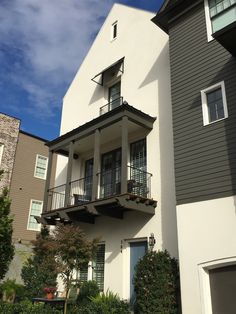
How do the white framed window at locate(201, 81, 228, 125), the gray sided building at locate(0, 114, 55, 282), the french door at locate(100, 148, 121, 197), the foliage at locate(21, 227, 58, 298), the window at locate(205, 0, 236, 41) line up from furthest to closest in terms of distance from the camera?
the gray sided building at locate(0, 114, 55, 282) → the foliage at locate(21, 227, 58, 298) → the french door at locate(100, 148, 121, 197) → the window at locate(205, 0, 236, 41) → the white framed window at locate(201, 81, 228, 125)

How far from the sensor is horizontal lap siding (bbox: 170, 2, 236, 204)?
9.45m

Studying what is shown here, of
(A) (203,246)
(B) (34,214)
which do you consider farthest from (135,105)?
(B) (34,214)

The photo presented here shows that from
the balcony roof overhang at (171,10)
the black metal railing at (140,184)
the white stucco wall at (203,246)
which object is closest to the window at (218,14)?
the balcony roof overhang at (171,10)

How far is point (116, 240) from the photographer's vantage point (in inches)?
520

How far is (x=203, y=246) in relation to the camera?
9141mm

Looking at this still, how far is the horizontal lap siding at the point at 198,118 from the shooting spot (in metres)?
9.45

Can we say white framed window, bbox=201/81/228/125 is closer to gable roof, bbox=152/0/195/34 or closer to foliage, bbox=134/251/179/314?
gable roof, bbox=152/0/195/34

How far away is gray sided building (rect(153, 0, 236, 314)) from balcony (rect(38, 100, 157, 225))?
1.92 meters

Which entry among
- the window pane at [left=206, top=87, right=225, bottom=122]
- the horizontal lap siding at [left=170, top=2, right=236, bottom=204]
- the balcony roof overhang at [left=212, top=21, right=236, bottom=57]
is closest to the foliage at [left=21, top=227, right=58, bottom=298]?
the horizontal lap siding at [left=170, top=2, right=236, bottom=204]

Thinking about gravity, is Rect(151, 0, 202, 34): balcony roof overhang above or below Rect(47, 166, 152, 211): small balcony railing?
above

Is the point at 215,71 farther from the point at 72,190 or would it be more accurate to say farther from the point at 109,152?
the point at 72,190

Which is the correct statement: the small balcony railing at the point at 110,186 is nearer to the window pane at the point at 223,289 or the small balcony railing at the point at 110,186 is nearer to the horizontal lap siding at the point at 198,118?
the horizontal lap siding at the point at 198,118

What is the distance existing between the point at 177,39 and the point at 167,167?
4.70m

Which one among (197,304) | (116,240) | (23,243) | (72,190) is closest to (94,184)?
(116,240)
